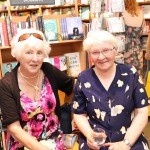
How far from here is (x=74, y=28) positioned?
2.93 m

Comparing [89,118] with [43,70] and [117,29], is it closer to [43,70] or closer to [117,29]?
[43,70]

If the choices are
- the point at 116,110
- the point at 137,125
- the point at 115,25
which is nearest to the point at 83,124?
the point at 116,110

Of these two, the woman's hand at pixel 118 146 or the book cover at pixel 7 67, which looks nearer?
the woman's hand at pixel 118 146

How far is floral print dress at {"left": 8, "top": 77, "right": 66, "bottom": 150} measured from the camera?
5.98 feet

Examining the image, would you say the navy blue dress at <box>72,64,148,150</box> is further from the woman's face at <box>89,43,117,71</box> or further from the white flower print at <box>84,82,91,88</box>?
the woman's face at <box>89,43,117,71</box>

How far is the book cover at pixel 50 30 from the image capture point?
283cm

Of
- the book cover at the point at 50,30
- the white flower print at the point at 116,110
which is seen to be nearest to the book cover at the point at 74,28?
the book cover at the point at 50,30

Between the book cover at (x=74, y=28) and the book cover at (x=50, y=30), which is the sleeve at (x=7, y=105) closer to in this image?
the book cover at (x=50, y=30)

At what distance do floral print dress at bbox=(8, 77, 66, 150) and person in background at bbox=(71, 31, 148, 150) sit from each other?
0.60 feet

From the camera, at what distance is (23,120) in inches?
72.2

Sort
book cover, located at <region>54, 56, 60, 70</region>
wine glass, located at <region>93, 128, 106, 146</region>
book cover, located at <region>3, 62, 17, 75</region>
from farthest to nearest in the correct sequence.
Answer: book cover, located at <region>54, 56, 60, 70</region>
book cover, located at <region>3, 62, 17, 75</region>
wine glass, located at <region>93, 128, 106, 146</region>

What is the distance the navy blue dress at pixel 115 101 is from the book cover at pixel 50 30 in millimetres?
1100

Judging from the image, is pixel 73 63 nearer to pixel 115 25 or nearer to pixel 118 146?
pixel 115 25

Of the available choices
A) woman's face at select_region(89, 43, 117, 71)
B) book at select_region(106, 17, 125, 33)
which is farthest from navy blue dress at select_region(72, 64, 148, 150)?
book at select_region(106, 17, 125, 33)
